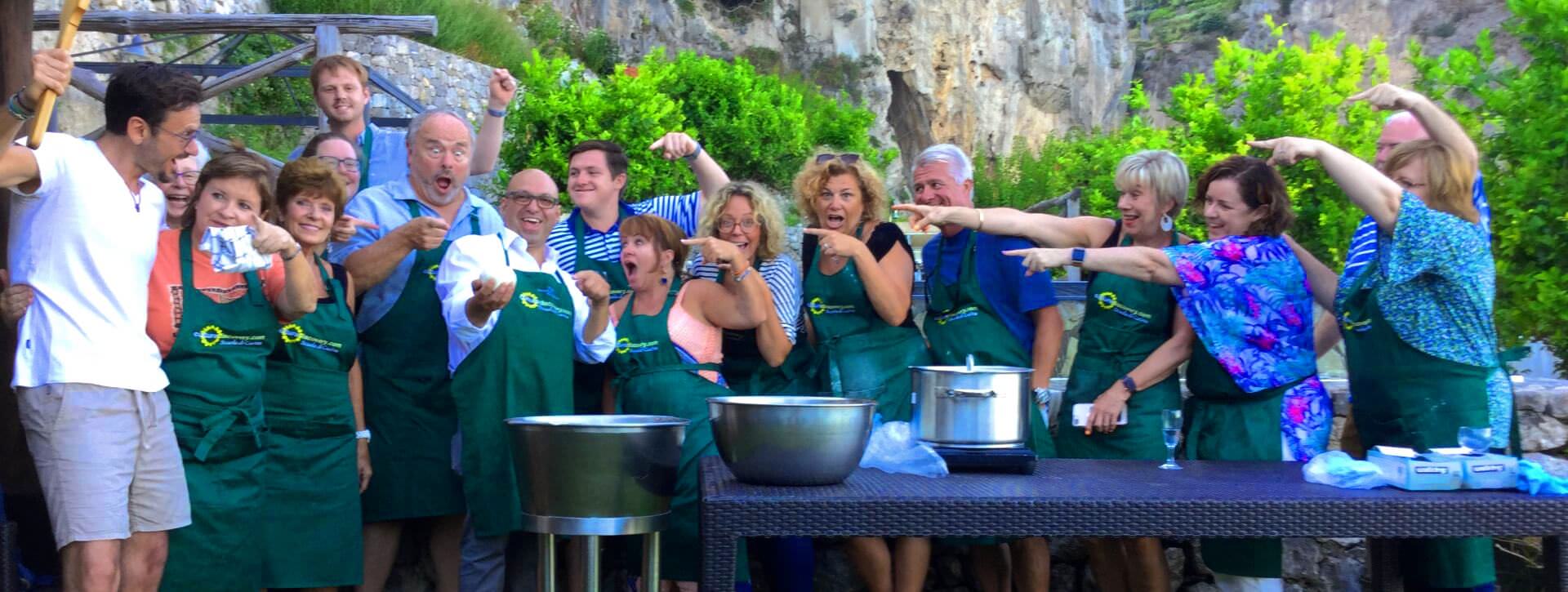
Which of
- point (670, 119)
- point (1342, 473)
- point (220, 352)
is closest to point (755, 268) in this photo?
point (220, 352)

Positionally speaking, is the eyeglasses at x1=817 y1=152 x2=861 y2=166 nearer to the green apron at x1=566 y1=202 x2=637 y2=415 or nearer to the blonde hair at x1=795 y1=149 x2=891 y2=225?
the blonde hair at x1=795 y1=149 x2=891 y2=225

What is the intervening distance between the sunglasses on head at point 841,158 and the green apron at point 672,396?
2.32 feet

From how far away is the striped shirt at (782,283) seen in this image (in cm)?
401

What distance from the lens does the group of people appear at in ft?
10.1

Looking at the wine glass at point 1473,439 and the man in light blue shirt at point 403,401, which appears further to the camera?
the man in light blue shirt at point 403,401

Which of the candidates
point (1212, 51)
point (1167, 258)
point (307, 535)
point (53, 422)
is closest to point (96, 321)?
point (53, 422)

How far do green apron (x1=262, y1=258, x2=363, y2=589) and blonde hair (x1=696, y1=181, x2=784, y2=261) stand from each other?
111 cm

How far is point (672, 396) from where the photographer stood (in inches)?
149

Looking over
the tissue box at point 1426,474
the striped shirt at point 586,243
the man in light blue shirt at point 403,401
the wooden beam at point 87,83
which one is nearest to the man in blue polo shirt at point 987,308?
the striped shirt at point 586,243

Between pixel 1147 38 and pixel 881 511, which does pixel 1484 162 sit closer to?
pixel 881 511

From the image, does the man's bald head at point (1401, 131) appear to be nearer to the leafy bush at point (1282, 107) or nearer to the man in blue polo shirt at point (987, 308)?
the man in blue polo shirt at point (987, 308)

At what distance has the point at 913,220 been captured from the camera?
150 inches

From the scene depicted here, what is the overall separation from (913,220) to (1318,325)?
129 centimetres

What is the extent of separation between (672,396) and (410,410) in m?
0.77
